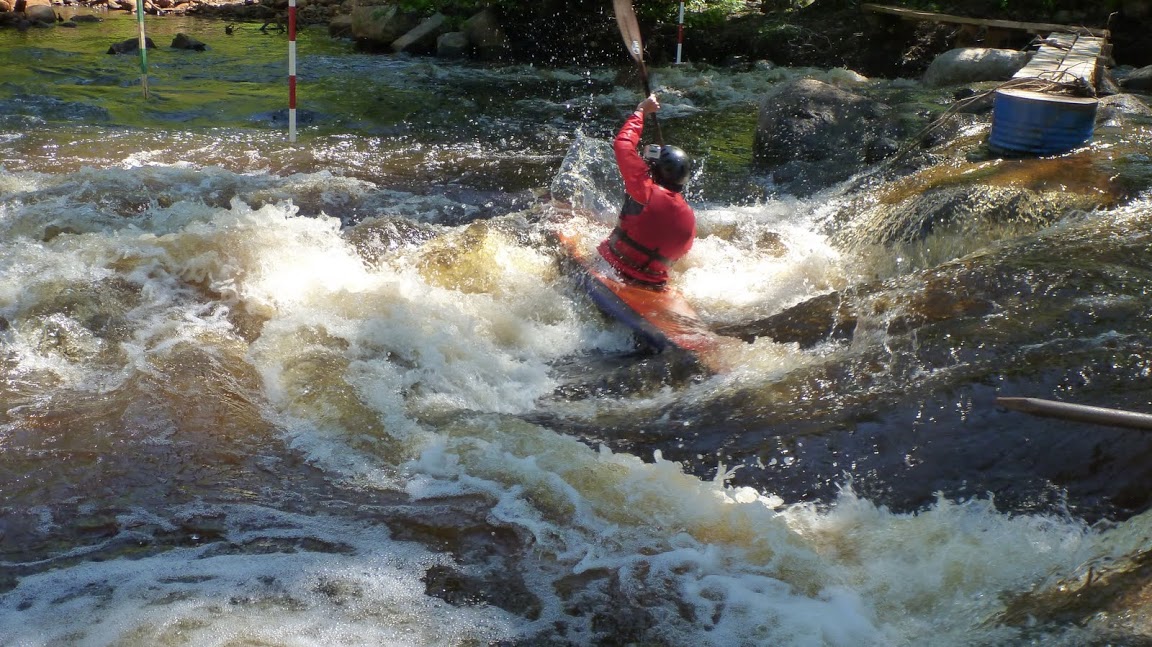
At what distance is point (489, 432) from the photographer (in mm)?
3660

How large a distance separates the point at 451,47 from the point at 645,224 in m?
8.56

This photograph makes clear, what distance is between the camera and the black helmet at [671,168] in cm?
484

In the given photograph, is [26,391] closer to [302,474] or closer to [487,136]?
[302,474]

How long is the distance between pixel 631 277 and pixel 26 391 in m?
2.67

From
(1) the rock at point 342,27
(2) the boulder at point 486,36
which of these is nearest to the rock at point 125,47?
(1) the rock at point 342,27

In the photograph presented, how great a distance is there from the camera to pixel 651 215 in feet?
15.8

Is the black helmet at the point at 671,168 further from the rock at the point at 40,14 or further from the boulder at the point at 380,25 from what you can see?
the rock at the point at 40,14

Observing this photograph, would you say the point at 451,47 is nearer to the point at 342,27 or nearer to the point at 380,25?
the point at 380,25

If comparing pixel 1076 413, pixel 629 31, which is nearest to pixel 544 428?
pixel 1076 413

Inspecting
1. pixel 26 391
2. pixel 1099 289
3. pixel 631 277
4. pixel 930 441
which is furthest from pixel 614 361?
pixel 26 391

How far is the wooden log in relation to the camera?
1.93m

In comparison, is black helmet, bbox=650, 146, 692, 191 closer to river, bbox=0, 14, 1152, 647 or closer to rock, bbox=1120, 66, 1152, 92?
river, bbox=0, 14, 1152, 647

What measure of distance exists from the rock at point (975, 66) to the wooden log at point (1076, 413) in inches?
298

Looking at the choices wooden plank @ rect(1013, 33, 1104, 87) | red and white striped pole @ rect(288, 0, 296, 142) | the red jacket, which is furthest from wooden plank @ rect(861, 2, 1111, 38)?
red and white striped pole @ rect(288, 0, 296, 142)
